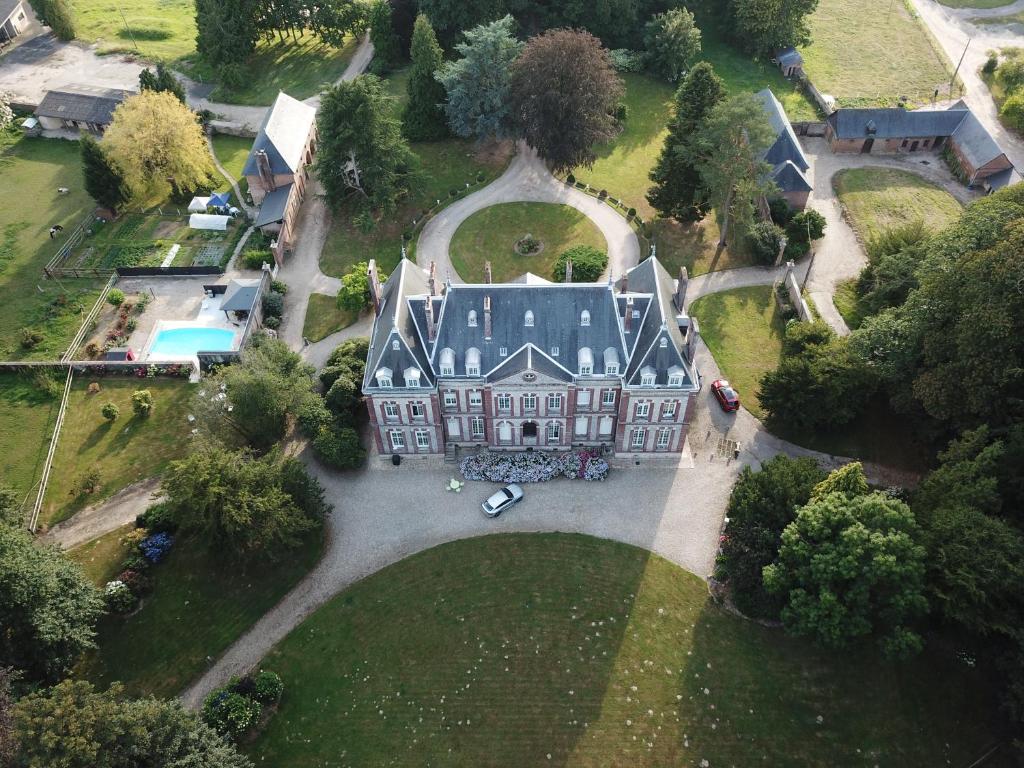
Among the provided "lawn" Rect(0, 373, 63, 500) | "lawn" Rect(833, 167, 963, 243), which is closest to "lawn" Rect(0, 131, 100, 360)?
"lawn" Rect(0, 373, 63, 500)

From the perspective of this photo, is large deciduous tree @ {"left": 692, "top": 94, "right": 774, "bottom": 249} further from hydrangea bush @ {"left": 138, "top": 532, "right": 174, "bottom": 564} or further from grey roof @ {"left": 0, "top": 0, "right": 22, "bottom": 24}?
grey roof @ {"left": 0, "top": 0, "right": 22, "bottom": 24}

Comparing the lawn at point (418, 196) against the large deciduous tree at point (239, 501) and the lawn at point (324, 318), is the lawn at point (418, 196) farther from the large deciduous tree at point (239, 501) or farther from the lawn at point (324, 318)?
the large deciduous tree at point (239, 501)

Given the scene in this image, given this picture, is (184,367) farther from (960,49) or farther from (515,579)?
(960,49)

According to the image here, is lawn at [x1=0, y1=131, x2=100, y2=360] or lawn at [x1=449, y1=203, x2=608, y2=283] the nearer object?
lawn at [x1=0, y1=131, x2=100, y2=360]

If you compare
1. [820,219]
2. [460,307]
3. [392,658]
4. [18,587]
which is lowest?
[392,658]

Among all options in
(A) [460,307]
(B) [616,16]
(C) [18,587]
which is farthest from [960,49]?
(C) [18,587]

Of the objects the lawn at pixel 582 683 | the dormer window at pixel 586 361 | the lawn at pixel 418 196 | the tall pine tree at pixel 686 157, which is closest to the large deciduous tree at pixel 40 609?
the lawn at pixel 582 683

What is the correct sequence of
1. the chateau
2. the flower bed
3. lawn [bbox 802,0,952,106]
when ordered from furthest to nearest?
1. lawn [bbox 802,0,952,106]
2. the flower bed
3. the chateau
